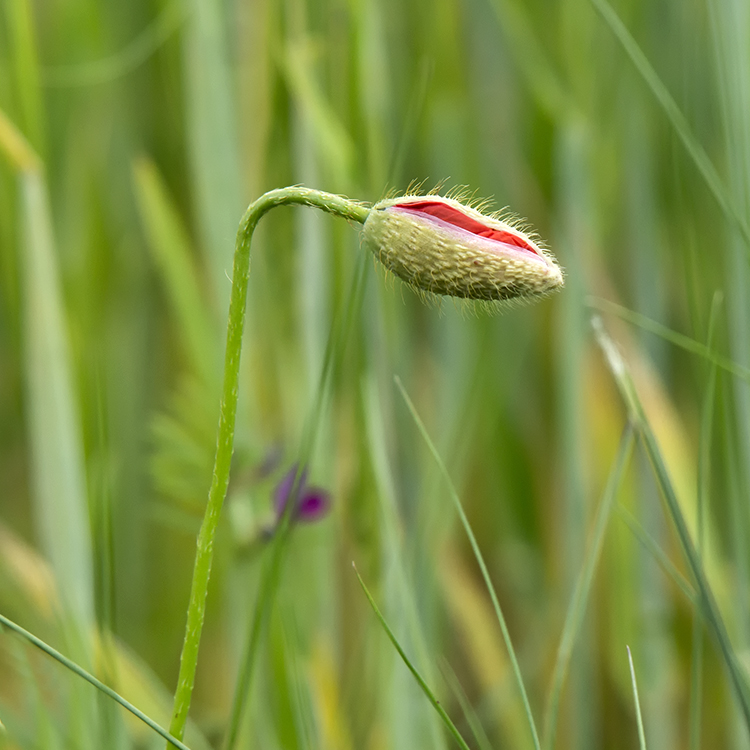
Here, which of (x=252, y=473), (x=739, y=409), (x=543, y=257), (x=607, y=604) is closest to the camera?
(x=543, y=257)

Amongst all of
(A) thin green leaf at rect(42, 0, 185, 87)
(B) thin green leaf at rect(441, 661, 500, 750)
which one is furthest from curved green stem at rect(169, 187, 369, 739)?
(A) thin green leaf at rect(42, 0, 185, 87)

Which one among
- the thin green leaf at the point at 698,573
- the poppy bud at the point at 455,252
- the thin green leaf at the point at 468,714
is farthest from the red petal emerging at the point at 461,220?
the thin green leaf at the point at 468,714

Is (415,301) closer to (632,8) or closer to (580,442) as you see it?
(580,442)

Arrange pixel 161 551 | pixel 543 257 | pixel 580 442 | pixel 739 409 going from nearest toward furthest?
1. pixel 543 257
2. pixel 739 409
3. pixel 580 442
4. pixel 161 551

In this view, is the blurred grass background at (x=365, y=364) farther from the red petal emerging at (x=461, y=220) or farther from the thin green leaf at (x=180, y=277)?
the red petal emerging at (x=461, y=220)

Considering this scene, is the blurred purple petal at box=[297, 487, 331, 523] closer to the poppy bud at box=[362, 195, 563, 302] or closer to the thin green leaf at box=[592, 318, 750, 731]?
the thin green leaf at box=[592, 318, 750, 731]

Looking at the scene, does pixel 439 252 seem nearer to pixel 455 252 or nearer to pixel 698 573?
pixel 455 252

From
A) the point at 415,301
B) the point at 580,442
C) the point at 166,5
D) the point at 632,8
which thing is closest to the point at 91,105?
the point at 166,5
